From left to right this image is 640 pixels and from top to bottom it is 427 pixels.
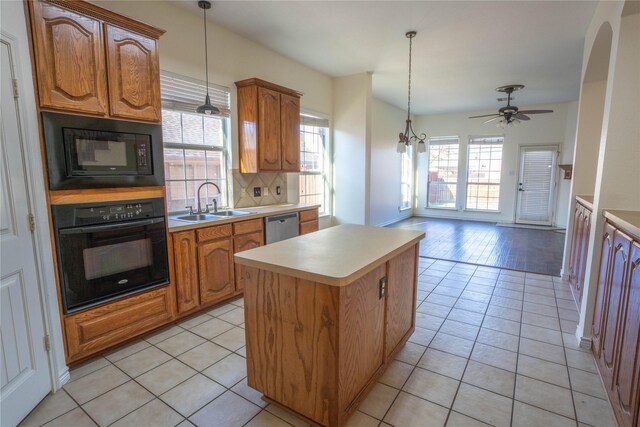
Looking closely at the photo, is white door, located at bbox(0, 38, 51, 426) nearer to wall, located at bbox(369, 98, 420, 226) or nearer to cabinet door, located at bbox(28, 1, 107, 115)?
cabinet door, located at bbox(28, 1, 107, 115)

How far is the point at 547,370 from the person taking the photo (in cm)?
210

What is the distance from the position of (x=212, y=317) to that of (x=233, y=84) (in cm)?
247

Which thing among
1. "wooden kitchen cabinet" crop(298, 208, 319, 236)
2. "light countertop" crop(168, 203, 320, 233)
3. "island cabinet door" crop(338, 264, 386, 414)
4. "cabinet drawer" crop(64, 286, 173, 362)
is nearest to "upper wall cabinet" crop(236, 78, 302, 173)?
"light countertop" crop(168, 203, 320, 233)

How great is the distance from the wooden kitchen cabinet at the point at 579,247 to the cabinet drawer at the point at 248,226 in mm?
2984

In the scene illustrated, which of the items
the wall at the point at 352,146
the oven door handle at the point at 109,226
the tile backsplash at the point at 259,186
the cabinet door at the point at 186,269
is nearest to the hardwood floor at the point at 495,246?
the wall at the point at 352,146

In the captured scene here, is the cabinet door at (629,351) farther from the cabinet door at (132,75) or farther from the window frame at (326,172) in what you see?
the window frame at (326,172)

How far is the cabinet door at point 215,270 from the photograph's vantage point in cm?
277

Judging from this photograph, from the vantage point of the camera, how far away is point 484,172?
8.09 metres

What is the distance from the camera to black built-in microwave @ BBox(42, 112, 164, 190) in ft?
6.16

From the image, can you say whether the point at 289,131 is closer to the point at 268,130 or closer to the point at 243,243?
the point at 268,130

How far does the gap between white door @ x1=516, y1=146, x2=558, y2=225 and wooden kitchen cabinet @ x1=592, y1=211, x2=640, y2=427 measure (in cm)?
631

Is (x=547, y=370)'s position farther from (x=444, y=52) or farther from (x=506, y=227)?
(x=506, y=227)

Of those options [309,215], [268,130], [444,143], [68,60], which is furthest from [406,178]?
[68,60]

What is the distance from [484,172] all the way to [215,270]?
24.5 ft
